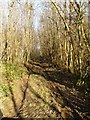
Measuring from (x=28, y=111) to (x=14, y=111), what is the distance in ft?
2.41

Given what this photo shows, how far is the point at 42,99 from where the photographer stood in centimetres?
1564

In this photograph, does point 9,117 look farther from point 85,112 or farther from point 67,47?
point 67,47

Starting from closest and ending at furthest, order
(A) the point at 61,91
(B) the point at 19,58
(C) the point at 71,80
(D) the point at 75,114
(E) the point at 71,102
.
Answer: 1. (D) the point at 75,114
2. (E) the point at 71,102
3. (A) the point at 61,91
4. (C) the point at 71,80
5. (B) the point at 19,58

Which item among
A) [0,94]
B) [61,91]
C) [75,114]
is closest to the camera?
[75,114]

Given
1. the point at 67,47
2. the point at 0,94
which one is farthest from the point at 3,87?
the point at 67,47

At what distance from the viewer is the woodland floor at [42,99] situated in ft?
42.0

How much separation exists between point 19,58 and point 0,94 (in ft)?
53.2

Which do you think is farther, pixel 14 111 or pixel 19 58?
pixel 19 58

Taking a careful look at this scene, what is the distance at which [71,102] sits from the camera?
47.8 feet

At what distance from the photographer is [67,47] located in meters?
25.2

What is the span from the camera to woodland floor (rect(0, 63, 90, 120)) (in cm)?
1279

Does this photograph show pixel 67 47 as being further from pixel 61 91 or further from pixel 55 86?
pixel 61 91

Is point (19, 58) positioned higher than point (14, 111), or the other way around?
point (19, 58)

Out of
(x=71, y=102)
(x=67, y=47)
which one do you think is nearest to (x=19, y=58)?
(x=67, y=47)
